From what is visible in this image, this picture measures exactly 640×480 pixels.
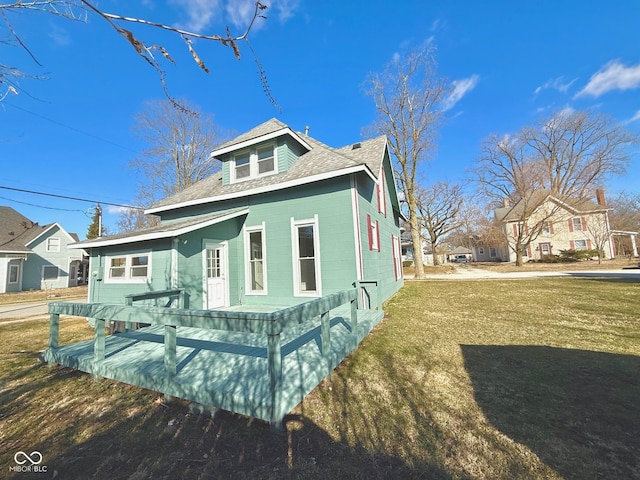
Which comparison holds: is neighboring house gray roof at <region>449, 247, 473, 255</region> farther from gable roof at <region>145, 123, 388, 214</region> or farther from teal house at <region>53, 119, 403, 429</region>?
gable roof at <region>145, 123, 388, 214</region>

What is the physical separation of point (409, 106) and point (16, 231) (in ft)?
114

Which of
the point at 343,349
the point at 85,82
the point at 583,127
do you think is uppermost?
the point at 583,127

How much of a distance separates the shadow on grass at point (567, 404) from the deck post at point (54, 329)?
265 inches

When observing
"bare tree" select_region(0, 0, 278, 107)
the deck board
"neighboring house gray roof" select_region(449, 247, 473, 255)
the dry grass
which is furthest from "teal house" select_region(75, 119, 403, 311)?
"neighboring house gray roof" select_region(449, 247, 473, 255)

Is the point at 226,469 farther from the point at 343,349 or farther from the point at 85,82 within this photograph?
the point at 85,82

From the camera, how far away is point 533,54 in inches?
456

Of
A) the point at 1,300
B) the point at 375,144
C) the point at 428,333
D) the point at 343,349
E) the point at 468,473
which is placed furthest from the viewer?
the point at 1,300

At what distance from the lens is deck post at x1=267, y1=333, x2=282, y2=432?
8.15 ft

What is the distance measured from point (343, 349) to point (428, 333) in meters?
2.62

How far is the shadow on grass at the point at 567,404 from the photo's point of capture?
6.95ft

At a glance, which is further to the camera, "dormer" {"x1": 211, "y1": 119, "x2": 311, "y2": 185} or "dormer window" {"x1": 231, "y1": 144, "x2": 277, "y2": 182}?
"dormer window" {"x1": 231, "y1": 144, "x2": 277, "y2": 182}

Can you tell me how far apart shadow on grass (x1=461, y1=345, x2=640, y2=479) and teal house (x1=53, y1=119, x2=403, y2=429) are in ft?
6.91

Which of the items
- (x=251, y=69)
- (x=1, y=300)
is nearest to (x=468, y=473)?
(x=251, y=69)

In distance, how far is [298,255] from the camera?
25.1 ft
